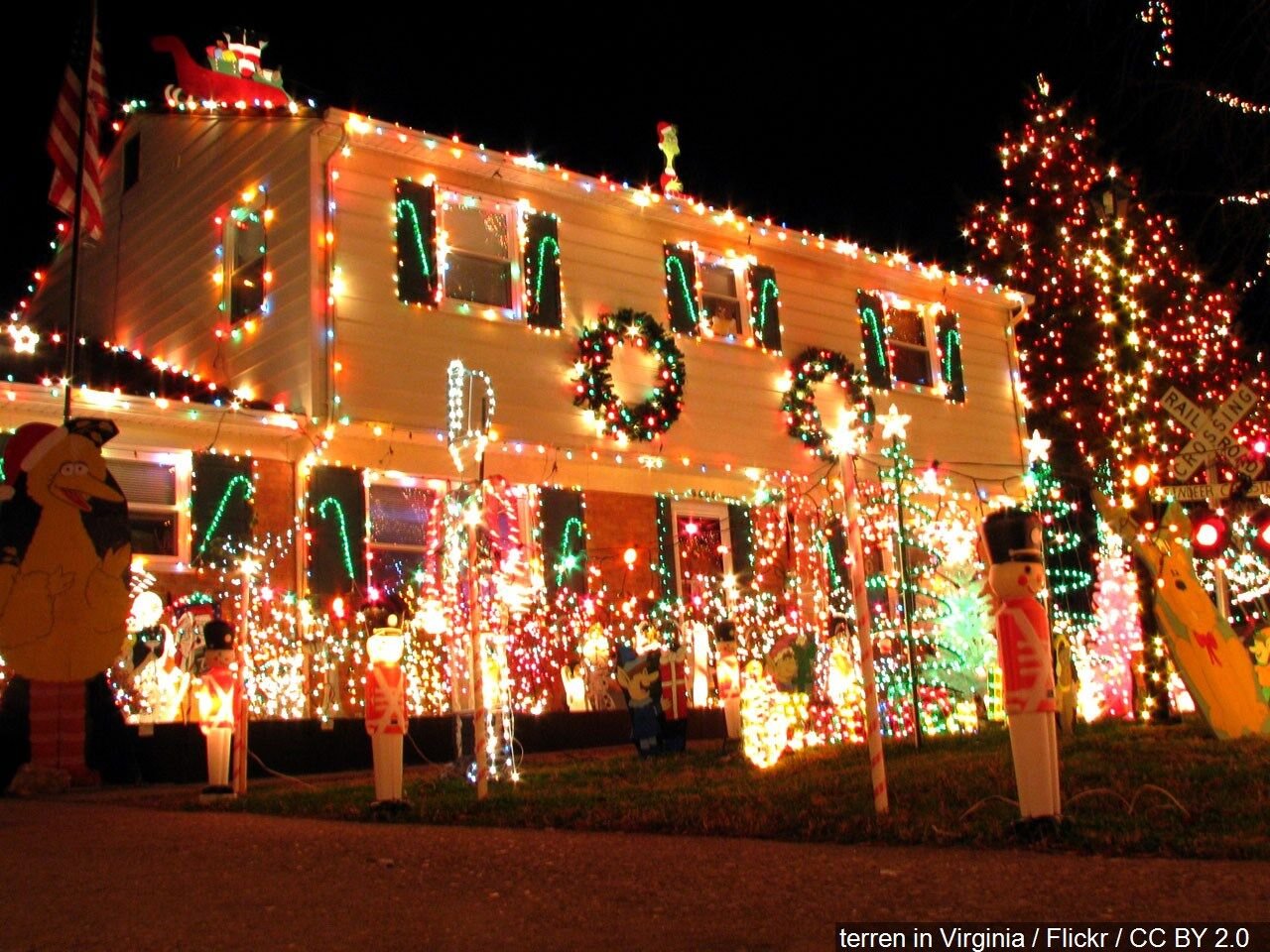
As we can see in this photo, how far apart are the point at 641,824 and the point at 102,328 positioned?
13.5m

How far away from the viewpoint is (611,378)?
15320mm

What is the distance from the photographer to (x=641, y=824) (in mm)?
6750

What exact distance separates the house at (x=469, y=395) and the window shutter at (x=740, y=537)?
0.03m

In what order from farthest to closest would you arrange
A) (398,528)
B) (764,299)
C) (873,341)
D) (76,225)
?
(873,341), (764,299), (398,528), (76,225)

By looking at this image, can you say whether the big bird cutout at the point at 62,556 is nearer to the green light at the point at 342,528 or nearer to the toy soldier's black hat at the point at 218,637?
the toy soldier's black hat at the point at 218,637

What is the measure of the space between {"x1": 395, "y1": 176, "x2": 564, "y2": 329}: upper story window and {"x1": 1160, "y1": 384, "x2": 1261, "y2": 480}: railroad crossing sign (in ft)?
23.0

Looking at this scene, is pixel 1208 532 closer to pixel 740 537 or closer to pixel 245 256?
pixel 740 537

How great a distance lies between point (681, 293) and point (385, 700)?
9631 mm

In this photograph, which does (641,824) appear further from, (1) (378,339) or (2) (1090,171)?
(2) (1090,171)

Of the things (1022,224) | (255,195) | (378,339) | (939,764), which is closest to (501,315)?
(378,339)

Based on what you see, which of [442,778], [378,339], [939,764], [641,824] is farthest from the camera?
[378,339]

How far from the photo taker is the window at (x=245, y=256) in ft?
47.5

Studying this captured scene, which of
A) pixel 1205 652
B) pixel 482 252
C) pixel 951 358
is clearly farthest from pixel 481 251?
pixel 1205 652

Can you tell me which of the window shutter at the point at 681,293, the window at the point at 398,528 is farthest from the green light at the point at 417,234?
the window shutter at the point at 681,293
